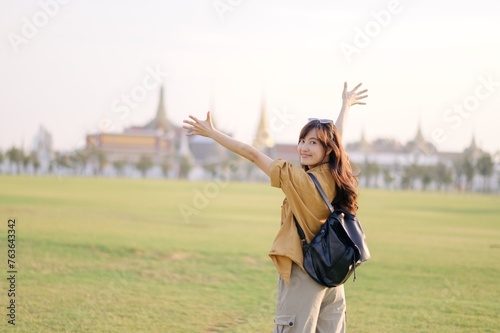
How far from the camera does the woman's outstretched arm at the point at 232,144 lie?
3102 mm

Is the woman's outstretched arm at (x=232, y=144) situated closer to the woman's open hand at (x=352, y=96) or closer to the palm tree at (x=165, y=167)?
the woman's open hand at (x=352, y=96)

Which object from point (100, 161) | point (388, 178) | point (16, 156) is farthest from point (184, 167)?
point (388, 178)

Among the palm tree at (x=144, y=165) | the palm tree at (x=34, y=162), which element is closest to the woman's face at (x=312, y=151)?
the palm tree at (x=34, y=162)

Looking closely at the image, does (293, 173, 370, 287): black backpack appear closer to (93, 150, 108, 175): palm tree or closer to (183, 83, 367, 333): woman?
(183, 83, 367, 333): woman

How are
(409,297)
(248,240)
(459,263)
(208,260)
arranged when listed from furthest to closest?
1. (248,240)
2. (459,263)
3. (208,260)
4. (409,297)

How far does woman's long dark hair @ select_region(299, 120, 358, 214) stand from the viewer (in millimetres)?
3125

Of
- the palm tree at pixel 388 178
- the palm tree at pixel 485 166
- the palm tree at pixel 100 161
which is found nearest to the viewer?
the palm tree at pixel 485 166

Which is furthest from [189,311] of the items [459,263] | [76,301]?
[459,263]

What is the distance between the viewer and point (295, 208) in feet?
10.1

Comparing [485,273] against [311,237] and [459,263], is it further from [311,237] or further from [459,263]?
[311,237]

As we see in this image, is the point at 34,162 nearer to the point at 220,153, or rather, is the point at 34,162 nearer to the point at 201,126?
the point at 220,153

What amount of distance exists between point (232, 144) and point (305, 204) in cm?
39

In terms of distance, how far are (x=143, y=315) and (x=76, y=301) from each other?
2.37 ft

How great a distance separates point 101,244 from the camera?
1002cm
